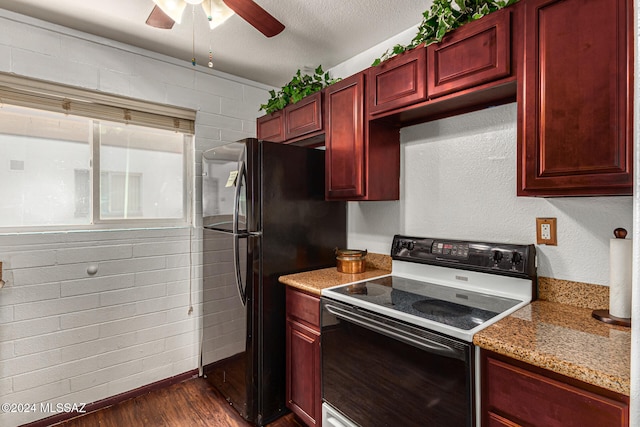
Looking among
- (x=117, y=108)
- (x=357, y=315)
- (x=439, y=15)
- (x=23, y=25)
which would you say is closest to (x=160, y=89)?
(x=117, y=108)

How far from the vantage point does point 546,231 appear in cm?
152

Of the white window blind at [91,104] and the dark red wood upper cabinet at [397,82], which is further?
the white window blind at [91,104]

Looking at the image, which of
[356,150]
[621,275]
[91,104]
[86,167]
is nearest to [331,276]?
[356,150]

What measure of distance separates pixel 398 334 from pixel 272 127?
1.97 meters

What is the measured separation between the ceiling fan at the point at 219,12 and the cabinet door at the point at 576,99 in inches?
43.2

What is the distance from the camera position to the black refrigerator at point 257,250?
202 centimetres

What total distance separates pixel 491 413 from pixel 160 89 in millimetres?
2768

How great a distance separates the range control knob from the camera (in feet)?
5.06

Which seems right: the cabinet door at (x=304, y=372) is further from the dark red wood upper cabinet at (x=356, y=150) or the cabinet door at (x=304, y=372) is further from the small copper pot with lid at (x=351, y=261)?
the dark red wood upper cabinet at (x=356, y=150)

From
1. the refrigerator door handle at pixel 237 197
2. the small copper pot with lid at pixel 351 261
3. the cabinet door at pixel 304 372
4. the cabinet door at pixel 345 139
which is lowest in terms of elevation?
the cabinet door at pixel 304 372

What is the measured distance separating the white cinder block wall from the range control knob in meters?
1.72

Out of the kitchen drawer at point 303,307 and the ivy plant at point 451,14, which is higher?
the ivy plant at point 451,14

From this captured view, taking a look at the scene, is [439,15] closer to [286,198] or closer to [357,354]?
[286,198]

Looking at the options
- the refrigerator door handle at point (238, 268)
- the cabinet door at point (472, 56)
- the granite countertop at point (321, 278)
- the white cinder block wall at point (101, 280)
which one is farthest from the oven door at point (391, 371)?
the cabinet door at point (472, 56)
